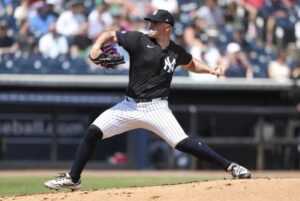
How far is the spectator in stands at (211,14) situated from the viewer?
1711 centimetres

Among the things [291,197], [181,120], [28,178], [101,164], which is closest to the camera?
[291,197]

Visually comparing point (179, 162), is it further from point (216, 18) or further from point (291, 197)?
point (291, 197)

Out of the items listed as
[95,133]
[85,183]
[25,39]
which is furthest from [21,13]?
[95,133]

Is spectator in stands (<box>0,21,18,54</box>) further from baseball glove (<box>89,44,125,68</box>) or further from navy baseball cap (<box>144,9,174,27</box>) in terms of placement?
navy baseball cap (<box>144,9,174,27</box>)

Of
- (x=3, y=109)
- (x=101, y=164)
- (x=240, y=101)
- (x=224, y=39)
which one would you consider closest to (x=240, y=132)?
(x=240, y=101)

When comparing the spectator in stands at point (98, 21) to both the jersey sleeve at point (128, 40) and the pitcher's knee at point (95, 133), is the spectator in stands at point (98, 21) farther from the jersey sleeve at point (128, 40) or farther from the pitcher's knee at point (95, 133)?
the pitcher's knee at point (95, 133)

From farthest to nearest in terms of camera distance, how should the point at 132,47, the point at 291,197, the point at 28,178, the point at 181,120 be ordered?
the point at 181,120 → the point at 28,178 → the point at 132,47 → the point at 291,197

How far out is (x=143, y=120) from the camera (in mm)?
7348

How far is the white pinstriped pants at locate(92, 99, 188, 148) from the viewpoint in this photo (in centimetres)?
734

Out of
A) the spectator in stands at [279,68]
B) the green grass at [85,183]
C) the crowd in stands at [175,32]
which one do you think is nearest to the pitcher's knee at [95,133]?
the green grass at [85,183]

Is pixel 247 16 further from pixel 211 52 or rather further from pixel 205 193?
pixel 205 193

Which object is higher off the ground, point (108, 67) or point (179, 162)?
point (108, 67)

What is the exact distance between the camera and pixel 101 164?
50.9 feet

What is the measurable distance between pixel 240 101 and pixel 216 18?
196 cm
